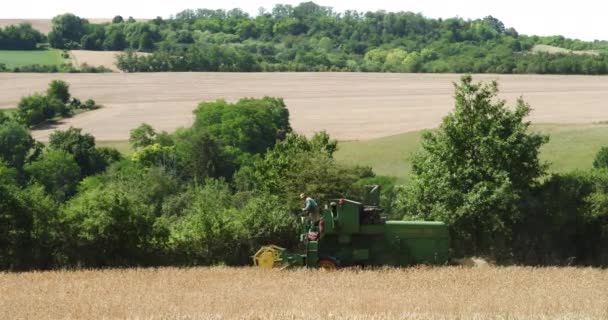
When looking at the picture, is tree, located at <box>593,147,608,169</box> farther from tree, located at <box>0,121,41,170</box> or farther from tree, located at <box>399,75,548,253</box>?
tree, located at <box>0,121,41,170</box>

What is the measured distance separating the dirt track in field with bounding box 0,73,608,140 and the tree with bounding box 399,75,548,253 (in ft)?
170

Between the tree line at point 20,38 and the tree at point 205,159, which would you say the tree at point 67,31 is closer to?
the tree line at point 20,38

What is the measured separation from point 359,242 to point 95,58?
11983 centimetres

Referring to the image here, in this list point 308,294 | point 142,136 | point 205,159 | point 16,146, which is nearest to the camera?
point 308,294

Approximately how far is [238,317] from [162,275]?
7684 millimetres

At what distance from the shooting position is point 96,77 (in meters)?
121

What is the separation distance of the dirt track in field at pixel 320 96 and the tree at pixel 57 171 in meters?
8.84

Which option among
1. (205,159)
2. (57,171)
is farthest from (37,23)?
(205,159)

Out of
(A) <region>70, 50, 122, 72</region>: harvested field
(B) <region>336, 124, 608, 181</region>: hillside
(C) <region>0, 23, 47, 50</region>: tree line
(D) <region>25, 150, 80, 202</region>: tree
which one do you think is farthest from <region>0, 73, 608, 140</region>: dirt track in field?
(C) <region>0, 23, 47, 50</region>: tree line

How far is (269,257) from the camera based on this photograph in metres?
27.5

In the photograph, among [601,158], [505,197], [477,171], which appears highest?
[477,171]

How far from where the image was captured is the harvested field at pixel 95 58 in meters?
134

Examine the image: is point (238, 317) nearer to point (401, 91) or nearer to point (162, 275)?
point (162, 275)

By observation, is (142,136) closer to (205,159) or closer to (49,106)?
(205,159)
